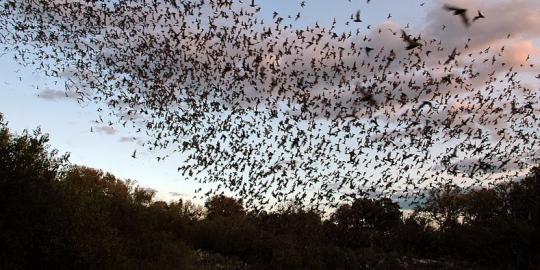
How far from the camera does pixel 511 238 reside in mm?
40438

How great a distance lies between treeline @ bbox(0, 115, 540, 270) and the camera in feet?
74.6

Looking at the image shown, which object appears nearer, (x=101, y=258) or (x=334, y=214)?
(x=101, y=258)

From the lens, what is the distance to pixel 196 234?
5097cm

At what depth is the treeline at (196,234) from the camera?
895 inches

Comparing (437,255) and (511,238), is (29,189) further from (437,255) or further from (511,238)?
(437,255)

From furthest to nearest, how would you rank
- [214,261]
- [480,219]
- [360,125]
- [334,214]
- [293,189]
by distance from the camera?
1. [334,214]
2. [480,219]
3. [214,261]
4. [293,189]
5. [360,125]

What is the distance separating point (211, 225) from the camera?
51.4 m

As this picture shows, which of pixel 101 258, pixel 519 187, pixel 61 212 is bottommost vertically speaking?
pixel 101 258

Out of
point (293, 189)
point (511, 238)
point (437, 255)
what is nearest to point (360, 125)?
point (293, 189)

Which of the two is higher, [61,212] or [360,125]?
[360,125]

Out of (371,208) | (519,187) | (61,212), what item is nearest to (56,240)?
(61,212)

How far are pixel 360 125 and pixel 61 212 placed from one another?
15742 millimetres

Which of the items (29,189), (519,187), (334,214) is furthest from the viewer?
(334,214)

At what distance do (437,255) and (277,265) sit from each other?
1916 cm
